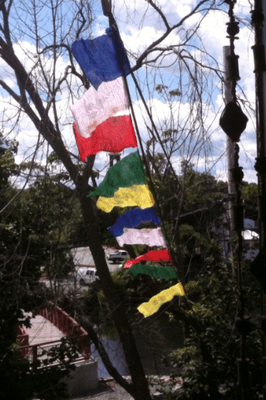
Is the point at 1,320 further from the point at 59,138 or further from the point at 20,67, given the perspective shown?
the point at 20,67

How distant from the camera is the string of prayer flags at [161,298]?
4.01 meters

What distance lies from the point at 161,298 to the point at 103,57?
228 cm

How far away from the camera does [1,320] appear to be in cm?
798

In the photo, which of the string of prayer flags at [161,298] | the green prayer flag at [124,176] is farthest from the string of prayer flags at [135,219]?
the string of prayer flags at [161,298]

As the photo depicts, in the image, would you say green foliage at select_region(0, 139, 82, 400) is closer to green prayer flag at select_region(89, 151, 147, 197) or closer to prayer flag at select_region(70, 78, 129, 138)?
prayer flag at select_region(70, 78, 129, 138)

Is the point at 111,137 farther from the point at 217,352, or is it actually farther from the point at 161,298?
the point at 217,352

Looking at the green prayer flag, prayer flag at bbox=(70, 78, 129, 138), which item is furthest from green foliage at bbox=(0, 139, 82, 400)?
the green prayer flag

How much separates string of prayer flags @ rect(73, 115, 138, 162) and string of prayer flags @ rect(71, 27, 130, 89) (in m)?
0.38

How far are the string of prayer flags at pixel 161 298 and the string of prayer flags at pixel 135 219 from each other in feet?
2.11

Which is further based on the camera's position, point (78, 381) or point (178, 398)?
point (78, 381)

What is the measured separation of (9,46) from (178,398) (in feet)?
20.8

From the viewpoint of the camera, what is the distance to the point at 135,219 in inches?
168

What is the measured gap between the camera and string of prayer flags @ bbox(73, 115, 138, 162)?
3746 millimetres

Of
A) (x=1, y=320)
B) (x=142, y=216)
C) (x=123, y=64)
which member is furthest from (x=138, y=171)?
(x=1, y=320)
